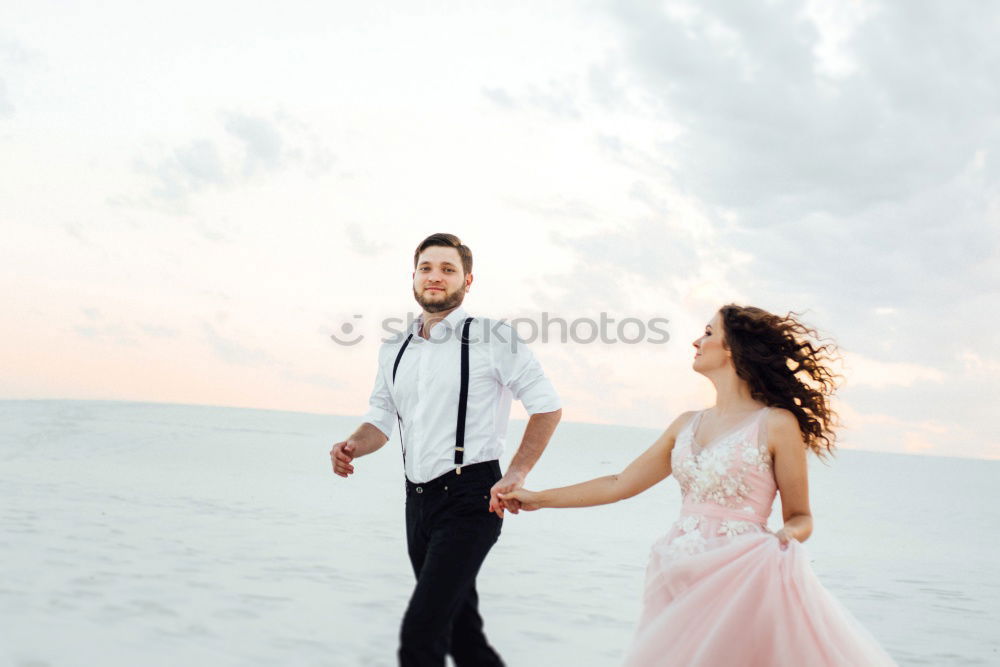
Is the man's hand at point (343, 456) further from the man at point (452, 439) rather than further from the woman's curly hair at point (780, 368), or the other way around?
the woman's curly hair at point (780, 368)

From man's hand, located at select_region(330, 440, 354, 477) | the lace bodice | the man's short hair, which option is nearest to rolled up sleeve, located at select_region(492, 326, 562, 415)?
the man's short hair

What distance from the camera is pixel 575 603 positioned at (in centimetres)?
759

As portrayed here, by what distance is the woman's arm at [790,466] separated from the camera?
10.3ft

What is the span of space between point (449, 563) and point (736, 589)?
1.00 meters

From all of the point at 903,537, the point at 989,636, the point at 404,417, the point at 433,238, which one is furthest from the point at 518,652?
the point at 903,537

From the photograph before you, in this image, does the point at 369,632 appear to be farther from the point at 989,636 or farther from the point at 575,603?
the point at 989,636

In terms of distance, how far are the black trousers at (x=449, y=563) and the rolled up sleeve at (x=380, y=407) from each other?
0.52 metres

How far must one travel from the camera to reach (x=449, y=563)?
10.5 feet

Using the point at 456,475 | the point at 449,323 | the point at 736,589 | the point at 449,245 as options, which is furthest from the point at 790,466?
the point at 449,245

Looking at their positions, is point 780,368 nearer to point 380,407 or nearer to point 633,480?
point 633,480

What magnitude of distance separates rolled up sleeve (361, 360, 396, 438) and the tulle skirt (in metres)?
1.55

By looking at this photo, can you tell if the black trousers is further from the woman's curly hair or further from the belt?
the woman's curly hair

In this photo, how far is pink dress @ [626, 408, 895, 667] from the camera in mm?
2926

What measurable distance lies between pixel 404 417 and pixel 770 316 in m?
1.52
